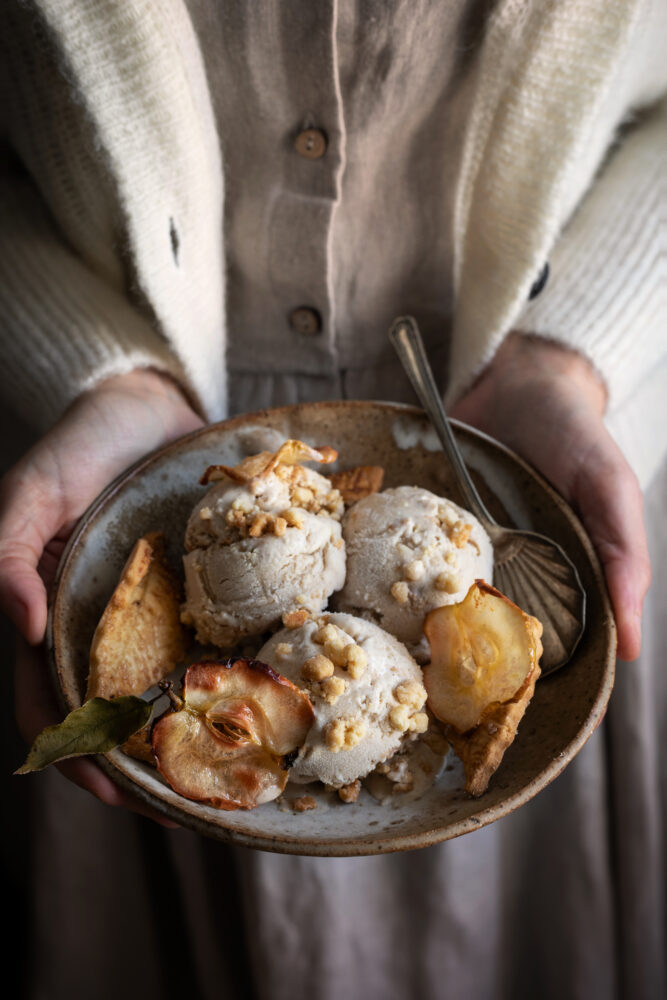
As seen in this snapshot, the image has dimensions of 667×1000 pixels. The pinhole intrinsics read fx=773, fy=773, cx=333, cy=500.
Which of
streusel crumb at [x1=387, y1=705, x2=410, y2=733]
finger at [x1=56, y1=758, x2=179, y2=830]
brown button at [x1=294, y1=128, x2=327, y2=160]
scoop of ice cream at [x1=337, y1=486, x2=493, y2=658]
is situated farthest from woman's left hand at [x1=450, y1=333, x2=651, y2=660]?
finger at [x1=56, y1=758, x2=179, y2=830]

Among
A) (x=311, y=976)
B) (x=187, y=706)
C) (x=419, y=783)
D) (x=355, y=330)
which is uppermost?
(x=355, y=330)

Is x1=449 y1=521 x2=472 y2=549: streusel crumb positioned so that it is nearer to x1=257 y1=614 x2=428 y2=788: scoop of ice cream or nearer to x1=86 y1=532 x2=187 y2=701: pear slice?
x1=257 y1=614 x2=428 y2=788: scoop of ice cream

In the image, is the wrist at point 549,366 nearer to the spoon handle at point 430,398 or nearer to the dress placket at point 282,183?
the spoon handle at point 430,398

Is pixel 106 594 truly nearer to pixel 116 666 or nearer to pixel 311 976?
pixel 116 666

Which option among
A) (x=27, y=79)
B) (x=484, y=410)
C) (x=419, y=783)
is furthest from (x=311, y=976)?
(x=27, y=79)

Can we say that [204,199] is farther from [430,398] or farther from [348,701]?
[348,701]

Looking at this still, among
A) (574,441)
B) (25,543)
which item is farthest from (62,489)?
(574,441)

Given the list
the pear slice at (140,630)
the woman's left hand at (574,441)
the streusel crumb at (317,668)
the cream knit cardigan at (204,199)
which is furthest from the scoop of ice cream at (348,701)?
the cream knit cardigan at (204,199)
